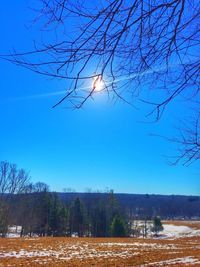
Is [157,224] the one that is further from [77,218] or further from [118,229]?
[118,229]

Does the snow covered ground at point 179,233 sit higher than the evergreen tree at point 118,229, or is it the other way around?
the snow covered ground at point 179,233

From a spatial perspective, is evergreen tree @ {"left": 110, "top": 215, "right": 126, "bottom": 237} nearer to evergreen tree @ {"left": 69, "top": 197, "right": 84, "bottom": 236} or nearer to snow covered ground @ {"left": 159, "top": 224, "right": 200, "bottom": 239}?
evergreen tree @ {"left": 69, "top": 197, "right": 84, "bottom": 236}

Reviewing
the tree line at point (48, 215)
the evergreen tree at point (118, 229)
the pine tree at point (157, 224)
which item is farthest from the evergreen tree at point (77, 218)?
the pine tree at point (157, 224)

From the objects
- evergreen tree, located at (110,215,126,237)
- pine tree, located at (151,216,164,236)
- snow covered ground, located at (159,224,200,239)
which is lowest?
evergreen tree, located at (110,215,126,237)

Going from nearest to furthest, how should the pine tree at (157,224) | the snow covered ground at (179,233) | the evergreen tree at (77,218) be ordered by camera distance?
the evergreen tree at (77,218) → the snow covered ground at (179,233) → the pine tree at (157,224)

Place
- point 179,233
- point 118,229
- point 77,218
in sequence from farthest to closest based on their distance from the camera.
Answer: point 179,233 → point 77,218 → point 118,229

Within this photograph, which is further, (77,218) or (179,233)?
(179,233)

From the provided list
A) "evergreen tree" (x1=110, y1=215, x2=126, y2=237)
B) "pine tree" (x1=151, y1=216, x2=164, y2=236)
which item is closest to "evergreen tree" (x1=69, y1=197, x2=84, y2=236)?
"evergreen tree" (x1=110, y1=215, x2=126, y2=237)

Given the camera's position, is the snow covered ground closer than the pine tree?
Yes

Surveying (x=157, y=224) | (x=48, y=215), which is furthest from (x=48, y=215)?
(x=157, y=224)

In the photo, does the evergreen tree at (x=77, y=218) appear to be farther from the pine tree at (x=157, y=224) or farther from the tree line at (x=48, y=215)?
the pine tree at (x=157, y=224)

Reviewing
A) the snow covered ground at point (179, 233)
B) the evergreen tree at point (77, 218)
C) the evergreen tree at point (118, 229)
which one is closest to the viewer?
the evergreen tree at point (118, 229)

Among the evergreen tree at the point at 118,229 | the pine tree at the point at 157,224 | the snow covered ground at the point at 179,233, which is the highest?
the pine tree at the point at 157,224

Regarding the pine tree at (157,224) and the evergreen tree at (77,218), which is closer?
the evergreen tree at (77,218)
